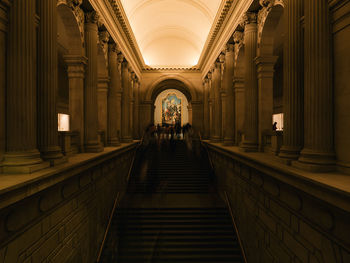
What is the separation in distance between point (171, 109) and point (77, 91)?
20318mm

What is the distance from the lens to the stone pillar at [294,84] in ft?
15.6

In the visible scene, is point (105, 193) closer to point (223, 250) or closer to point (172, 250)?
point (172, 250)

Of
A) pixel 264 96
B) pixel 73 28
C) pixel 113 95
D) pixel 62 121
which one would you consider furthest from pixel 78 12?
pixel 62 121

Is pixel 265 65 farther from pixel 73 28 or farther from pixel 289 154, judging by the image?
pixel 73 28

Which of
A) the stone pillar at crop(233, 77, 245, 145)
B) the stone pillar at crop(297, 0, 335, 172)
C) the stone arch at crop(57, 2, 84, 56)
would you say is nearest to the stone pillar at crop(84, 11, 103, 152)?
the stone arch at crop(57, 2, 84, 56)

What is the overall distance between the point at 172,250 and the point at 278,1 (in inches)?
283

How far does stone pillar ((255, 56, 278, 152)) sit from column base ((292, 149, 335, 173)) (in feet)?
10.9

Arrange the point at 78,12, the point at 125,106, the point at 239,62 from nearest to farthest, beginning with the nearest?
the point at 78,12 < the point at 239,62 < the point at 125,106

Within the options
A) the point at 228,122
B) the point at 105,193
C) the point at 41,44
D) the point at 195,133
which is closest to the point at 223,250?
the point at 105,193

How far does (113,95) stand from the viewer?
11.3 meters

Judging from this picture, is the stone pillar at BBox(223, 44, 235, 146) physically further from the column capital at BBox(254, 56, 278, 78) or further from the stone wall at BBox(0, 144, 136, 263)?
the stone wall at BBox(0, 144, 136, 263)

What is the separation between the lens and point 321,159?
3904 millimetres

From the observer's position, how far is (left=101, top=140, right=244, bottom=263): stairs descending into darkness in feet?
20.8

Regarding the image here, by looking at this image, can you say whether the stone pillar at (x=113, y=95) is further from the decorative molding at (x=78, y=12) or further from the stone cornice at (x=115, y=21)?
the decorative molding at (x=78, y=12)
